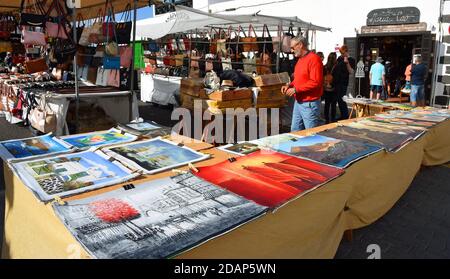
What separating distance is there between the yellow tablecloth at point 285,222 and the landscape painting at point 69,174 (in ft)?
0.23

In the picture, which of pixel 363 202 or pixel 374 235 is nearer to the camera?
pixel 363 202

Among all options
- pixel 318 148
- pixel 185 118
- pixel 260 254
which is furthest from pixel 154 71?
pixel 260 254

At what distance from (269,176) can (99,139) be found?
4.69 ft

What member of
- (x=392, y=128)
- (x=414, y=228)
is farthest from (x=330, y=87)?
(x=414, y=228)

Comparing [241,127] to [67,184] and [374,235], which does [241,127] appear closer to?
[374,235]

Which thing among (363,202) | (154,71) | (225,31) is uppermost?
(225,31)

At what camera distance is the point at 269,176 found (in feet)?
6.40

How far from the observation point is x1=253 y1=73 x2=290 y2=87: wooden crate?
18.9 ft

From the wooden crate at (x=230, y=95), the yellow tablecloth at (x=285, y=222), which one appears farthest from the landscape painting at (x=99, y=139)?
the wooden crate at (x=230, y=95)

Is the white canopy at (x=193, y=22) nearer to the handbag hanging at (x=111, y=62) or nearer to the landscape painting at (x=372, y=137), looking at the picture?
the handbag hanging at (x=111, y=62)

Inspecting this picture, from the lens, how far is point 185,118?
5.37m

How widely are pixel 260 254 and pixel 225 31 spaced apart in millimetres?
11763

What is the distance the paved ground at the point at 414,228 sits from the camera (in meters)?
2.62

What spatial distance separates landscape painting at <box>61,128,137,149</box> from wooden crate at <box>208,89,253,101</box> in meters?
2.32
